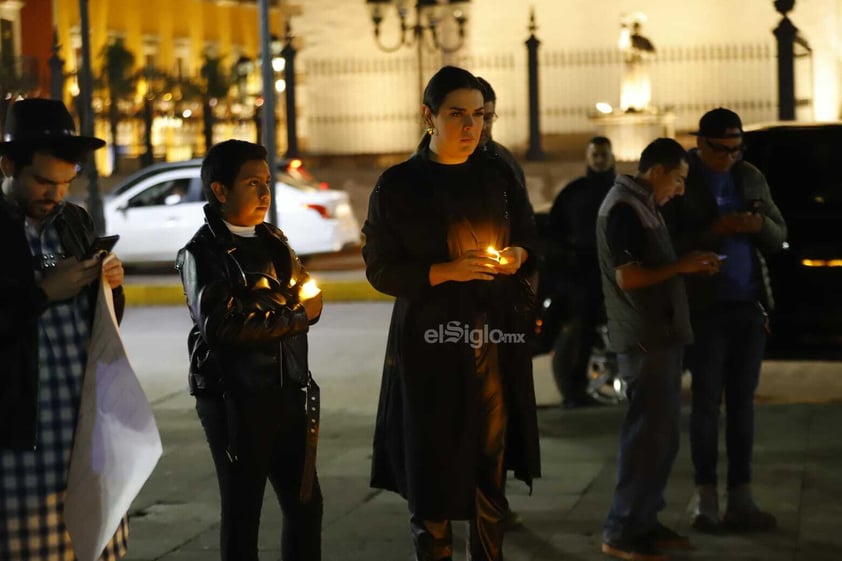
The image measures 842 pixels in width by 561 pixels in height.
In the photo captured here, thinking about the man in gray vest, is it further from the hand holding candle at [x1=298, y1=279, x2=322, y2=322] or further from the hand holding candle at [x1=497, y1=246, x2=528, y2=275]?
the hand holding candle at [x1=298, y1=279, x2=322, y2=322]

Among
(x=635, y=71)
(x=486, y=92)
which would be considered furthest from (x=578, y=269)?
(x=635, y=71)

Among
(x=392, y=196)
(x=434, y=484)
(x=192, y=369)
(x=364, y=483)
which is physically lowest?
(x=364, y=483)

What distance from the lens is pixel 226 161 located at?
544cm

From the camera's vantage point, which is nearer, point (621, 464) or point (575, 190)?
point (621, 464)

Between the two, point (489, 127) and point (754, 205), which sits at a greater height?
point (489, 127)

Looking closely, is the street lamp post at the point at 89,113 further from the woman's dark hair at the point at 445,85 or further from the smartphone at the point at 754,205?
the woman's dark hair at the point at 445,85

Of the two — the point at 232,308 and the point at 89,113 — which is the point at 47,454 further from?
the point at 89,113

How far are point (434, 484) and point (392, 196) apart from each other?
3.19ft

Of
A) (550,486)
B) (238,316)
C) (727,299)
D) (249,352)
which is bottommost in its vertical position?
(550,486)

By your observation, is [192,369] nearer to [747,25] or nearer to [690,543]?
[690,543]

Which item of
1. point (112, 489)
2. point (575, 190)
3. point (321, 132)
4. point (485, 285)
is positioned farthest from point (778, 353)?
point (321, 132)

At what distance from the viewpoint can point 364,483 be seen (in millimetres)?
8750

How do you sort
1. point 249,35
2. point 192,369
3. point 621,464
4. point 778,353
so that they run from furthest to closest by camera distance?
point 249,35, point 778,353, point 621,464, point 192,369

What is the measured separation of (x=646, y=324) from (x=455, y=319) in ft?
4.59
